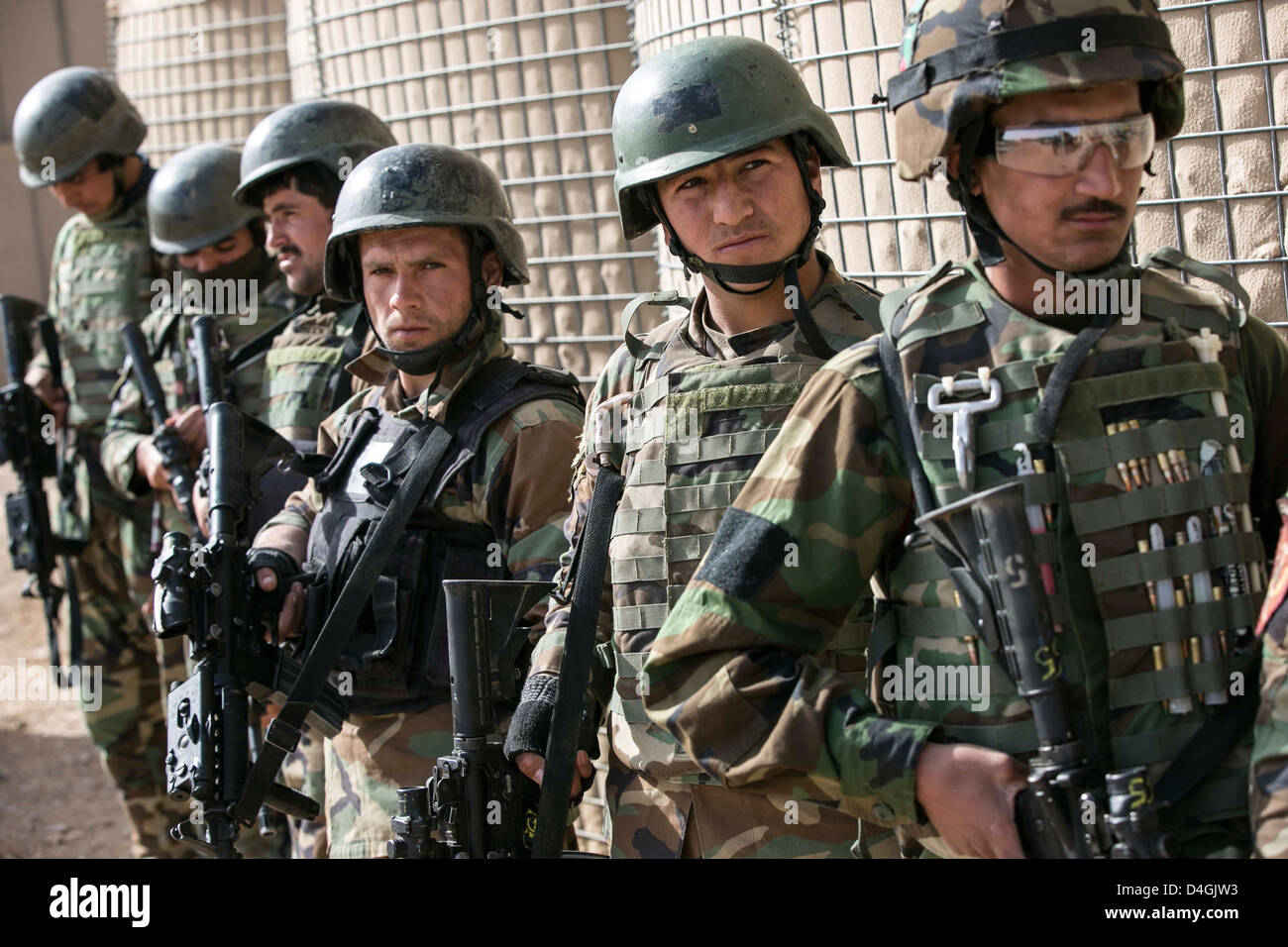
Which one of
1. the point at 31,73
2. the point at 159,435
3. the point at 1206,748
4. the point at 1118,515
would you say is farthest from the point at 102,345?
the point at 31,73

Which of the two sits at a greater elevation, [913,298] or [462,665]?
[913,298]

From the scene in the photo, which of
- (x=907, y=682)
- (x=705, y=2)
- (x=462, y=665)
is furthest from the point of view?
(x=705, y=2)

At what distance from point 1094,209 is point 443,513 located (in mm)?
1729

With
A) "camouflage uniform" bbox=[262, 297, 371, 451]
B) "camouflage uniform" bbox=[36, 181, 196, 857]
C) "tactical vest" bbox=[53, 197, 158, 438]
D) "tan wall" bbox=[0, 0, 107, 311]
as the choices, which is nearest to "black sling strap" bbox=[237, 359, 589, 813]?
"camouflage uniform" bbox=[262, 297, 371, 451]

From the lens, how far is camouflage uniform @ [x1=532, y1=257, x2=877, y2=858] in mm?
2510

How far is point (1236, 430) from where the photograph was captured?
1.90 meters

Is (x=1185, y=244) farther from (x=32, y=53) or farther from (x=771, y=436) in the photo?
(x=32, y=53)

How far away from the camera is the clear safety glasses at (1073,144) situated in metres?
1.91

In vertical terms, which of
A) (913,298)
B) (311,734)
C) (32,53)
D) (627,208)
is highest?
(32,53)

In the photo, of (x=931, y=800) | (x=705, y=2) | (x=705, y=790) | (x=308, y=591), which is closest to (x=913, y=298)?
(x=931, y=800)

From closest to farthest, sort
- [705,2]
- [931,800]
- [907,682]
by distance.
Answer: [931,800], [907,682], [705,2]

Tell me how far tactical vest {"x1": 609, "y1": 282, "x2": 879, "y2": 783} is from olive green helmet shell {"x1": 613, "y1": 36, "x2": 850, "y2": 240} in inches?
12.8

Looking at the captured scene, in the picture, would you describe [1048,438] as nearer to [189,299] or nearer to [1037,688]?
[1037,688]

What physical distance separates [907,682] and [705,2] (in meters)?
2.44
